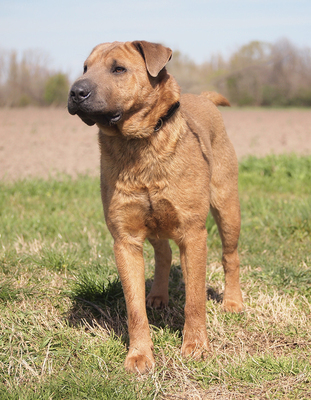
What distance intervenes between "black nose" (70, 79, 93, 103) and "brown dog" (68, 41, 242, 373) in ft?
0.31

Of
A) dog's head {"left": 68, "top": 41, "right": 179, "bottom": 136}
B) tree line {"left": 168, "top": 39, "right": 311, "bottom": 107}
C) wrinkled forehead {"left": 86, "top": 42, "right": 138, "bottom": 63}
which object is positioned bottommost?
tree line {"left": 168, "top": 39, "right": 311, "bottom": 107}

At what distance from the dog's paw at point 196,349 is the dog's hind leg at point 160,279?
82 cm

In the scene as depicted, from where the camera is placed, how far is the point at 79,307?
387 cm

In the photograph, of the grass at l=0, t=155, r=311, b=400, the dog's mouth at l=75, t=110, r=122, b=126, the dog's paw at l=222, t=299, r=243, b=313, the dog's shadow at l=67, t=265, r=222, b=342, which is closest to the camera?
the grass at l=0, t=155, r=311, b=400

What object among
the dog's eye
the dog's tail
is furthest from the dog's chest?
the dog's tail

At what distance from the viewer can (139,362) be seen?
3109 mm

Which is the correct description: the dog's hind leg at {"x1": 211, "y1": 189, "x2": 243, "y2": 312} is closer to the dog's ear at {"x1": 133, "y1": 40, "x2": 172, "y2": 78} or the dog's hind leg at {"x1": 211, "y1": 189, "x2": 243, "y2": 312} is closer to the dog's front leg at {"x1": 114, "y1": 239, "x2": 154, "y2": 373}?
the dog's front leg at {"x1": 114, "y1": 239, "x2": 154, "y2": 373}

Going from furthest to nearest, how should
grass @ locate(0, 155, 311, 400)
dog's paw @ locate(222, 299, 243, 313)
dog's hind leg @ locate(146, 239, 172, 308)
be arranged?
dog's hind leg @ locate(146, 239, 172, 308), dog's paw @ locate(222, 299, 243, 313), grass @ locate(0, 155, 311, 400)

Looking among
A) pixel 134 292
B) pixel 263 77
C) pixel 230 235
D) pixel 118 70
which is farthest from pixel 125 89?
pixel 263 77

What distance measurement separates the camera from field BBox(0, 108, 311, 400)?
2875mm

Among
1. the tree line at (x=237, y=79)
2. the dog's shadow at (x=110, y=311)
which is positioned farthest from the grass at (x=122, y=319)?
the tree line at (x=237, y=79)

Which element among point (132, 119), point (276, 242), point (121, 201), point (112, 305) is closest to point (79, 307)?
point (112, 305)

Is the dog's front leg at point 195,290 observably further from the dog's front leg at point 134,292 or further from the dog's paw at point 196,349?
the dog's front leg at point 134,292

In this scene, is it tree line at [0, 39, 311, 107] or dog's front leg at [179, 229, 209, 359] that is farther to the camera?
tree line at [0, 39, 311, 107]
